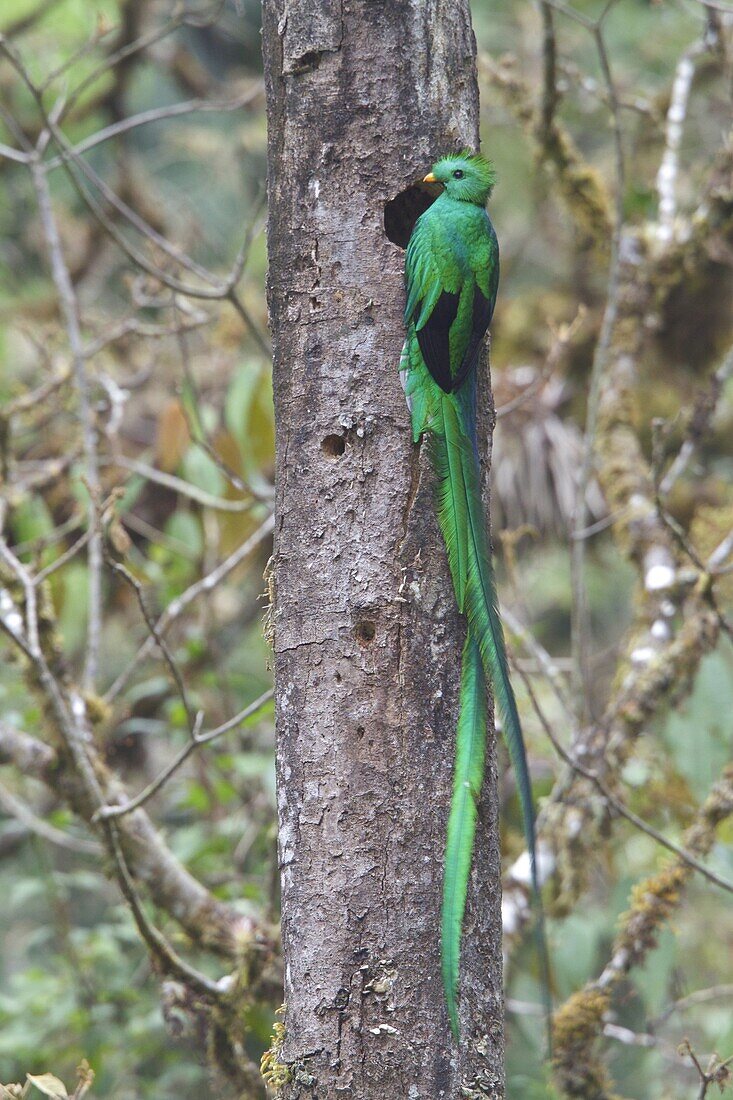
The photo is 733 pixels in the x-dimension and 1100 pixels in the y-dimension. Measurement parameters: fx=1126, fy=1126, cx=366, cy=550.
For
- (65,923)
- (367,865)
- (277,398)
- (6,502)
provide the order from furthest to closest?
(65,923)
(6,502)
(277,398)
(367,865)

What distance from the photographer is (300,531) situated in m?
1.73

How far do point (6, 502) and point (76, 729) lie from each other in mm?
806

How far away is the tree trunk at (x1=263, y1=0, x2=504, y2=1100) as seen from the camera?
1.54 meters

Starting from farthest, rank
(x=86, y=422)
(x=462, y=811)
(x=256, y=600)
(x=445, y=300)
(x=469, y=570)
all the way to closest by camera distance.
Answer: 1. (x=86, y=422)
2. (x=256, y=600)
3. (x=445, y=300)
4. (x=469, y=570)
5. (x=462, y=811)

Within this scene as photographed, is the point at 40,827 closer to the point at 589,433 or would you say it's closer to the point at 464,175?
the point at 589,433

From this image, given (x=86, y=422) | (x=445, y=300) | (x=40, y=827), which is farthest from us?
(x=40, y=827)

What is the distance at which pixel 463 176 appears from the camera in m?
1.81

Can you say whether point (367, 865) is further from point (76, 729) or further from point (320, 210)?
point (76, 729)

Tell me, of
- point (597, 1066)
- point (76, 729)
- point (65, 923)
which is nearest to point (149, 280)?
point (76, 729)

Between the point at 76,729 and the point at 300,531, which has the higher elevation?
the point at 76,729

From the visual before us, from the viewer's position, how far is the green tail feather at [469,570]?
1.52 metres

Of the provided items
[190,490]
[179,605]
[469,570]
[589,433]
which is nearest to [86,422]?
[190,490]

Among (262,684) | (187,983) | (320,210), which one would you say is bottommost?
(187,983)

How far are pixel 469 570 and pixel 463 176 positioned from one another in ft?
2.14
